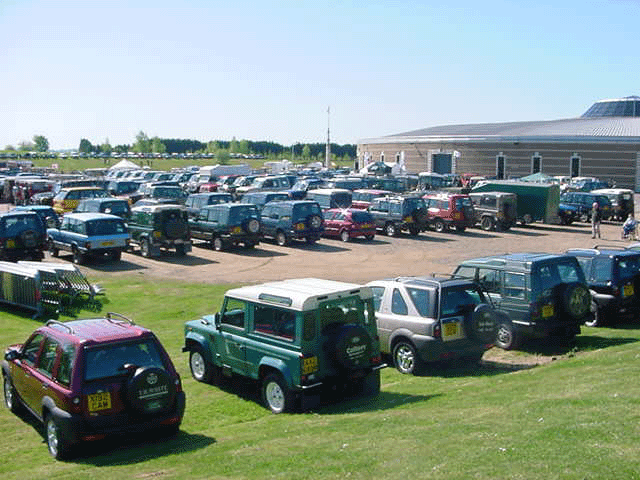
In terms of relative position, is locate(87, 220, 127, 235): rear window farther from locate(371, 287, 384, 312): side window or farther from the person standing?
the person standing

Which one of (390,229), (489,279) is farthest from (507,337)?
(390,229)

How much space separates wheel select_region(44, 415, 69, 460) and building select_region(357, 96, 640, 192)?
73226mm

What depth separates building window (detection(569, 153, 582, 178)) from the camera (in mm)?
78019

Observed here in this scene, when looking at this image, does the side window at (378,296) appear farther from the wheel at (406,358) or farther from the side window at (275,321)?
the side window at (275,321)

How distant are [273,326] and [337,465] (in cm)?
369

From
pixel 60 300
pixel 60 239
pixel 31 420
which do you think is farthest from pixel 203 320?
pixel 60 239

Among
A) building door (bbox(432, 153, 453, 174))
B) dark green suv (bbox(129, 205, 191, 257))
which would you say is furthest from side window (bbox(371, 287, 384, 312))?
building door (bbox(432, 153, 453, 174))

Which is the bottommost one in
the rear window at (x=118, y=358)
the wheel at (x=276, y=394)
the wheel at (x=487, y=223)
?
the wheel at (x=276, y=394)

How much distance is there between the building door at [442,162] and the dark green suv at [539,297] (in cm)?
7637

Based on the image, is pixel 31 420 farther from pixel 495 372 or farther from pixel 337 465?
pixel 495 372

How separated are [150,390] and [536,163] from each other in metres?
77.2

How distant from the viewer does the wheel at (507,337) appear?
14211 mm

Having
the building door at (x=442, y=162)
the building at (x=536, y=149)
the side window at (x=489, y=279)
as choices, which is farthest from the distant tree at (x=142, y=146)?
the side window at (x=489, y=279)

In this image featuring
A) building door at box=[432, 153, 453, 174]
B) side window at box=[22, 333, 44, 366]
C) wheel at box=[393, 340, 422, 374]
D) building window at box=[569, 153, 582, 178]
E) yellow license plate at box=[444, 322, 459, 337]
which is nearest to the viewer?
side window at box=[22, 333, 44, 366]
